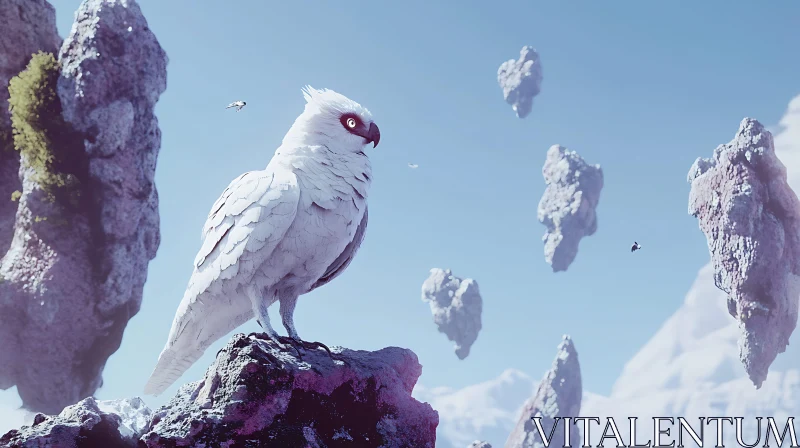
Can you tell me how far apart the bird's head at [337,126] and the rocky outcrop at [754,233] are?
34.6m

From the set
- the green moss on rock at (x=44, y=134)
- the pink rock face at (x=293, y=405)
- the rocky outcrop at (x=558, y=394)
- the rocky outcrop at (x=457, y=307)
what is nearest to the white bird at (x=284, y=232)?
the pink rock face at (x=293, y=405)

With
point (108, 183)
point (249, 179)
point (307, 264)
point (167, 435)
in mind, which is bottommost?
point (167, 435)

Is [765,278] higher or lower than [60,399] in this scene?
higher

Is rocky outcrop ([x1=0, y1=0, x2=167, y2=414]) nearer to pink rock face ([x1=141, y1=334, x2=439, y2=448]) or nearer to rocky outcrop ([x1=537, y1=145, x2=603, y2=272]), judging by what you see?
pink rock face ([x1=141, y1=334, x2=439, y2=448])

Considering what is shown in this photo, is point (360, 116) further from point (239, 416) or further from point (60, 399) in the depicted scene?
point (60, 399)

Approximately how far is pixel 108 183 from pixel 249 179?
50.0 feet

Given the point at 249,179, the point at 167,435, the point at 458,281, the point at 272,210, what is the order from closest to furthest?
the point at 167,435
the point at 272,210
the point at 249,179
the point at 458,281

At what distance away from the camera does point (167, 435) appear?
317cm

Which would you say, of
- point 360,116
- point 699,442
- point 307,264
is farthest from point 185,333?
point 699,442

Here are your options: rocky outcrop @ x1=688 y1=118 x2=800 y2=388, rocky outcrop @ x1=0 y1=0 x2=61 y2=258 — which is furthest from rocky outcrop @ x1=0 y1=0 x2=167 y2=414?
rocky outcrop @ x1=688 y1=118 x2=800 y2=388

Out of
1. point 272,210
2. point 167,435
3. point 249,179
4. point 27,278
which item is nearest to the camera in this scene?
point 167,435

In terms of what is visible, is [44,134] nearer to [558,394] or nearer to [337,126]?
[337,126]

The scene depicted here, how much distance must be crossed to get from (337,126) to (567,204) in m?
111

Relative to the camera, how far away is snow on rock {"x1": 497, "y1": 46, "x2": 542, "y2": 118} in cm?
12656
